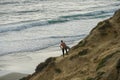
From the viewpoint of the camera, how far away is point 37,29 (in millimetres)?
43094

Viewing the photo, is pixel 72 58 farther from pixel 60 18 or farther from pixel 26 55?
pixel 60 18

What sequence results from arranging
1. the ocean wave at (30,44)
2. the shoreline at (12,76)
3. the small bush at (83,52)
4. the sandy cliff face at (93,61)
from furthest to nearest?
the ocean wave at (30,44), the shoreline at (12,76), the small bush at (83,52), the sandy cliff face at (93,61)

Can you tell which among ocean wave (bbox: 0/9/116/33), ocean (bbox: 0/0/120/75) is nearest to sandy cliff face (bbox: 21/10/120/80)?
ocean (bbox: 0/0/120/75)

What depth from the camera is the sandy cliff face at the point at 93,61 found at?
995 centimetres

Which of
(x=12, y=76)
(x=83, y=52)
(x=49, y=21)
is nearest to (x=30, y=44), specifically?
(x=12, y=76)

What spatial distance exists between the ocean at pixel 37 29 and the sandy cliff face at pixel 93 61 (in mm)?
10259

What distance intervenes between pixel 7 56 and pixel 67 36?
9247 millimetres

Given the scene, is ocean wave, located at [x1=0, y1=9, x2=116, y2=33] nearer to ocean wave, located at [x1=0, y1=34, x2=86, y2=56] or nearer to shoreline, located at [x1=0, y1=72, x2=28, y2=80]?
ocean wave, located at [x1=0, y1=34, x2=86, y2=56]

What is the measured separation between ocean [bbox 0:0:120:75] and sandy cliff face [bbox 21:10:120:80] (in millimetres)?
10259

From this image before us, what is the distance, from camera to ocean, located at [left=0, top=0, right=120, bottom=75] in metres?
27.3

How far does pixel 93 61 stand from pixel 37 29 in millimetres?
32178

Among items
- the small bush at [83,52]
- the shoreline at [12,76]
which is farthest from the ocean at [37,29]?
the small bush at [83,52]

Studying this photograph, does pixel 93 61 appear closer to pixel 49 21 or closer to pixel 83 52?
pixel 83 52

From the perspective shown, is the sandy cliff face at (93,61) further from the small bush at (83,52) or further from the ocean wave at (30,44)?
the ocean wave at (30,44)
